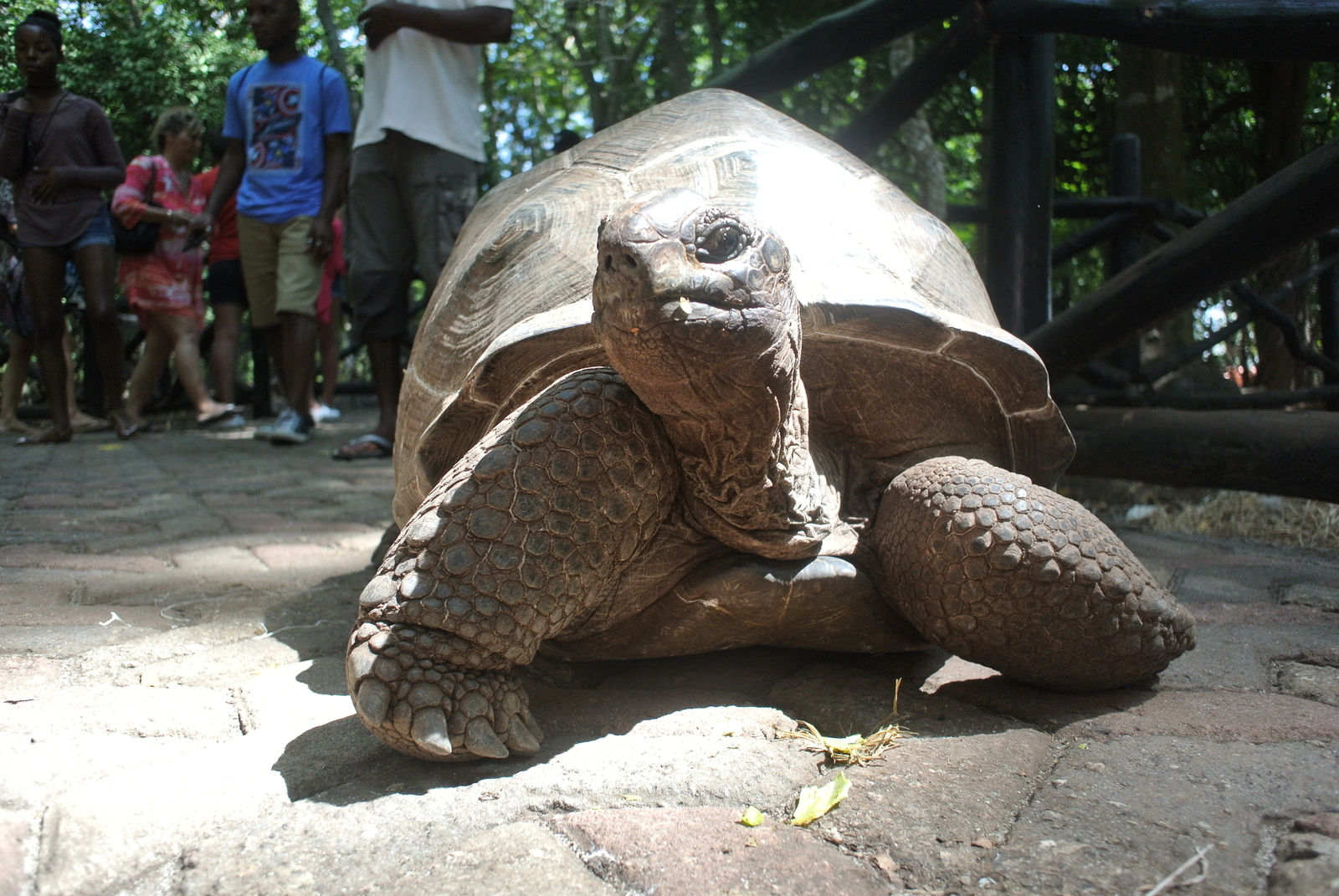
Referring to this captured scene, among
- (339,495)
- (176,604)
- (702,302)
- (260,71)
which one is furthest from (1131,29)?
(260,71)

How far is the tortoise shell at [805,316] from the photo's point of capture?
1.80 metres

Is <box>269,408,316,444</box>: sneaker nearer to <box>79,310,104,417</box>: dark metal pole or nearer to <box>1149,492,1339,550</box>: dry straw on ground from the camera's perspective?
<box>79,310,104,417</box>: dark metal pole

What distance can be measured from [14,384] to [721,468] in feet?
22.6

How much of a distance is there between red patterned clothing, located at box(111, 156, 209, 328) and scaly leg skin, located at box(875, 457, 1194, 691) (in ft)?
20.4

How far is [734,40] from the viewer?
7277mm

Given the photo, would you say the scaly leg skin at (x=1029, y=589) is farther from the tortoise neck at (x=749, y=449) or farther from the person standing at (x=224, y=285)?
the person standing at (x=224, y=285)

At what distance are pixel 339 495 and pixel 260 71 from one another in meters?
2.59

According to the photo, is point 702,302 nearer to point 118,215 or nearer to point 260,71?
point 260,71

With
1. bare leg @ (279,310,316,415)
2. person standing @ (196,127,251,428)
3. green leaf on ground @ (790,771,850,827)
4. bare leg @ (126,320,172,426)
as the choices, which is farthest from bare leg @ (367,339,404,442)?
green leaf on ground @ (790,771,850,827)

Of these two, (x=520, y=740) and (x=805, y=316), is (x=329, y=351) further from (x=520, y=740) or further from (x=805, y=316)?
(x=520, y=740)

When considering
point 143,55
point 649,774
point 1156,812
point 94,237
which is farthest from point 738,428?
point 143,55

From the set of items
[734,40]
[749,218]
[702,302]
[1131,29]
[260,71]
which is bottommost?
[702,302]

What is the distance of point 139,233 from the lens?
6.45m

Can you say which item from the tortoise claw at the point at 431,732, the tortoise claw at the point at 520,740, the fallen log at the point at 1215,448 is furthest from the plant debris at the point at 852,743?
the fallen log at the point at 1215,448
